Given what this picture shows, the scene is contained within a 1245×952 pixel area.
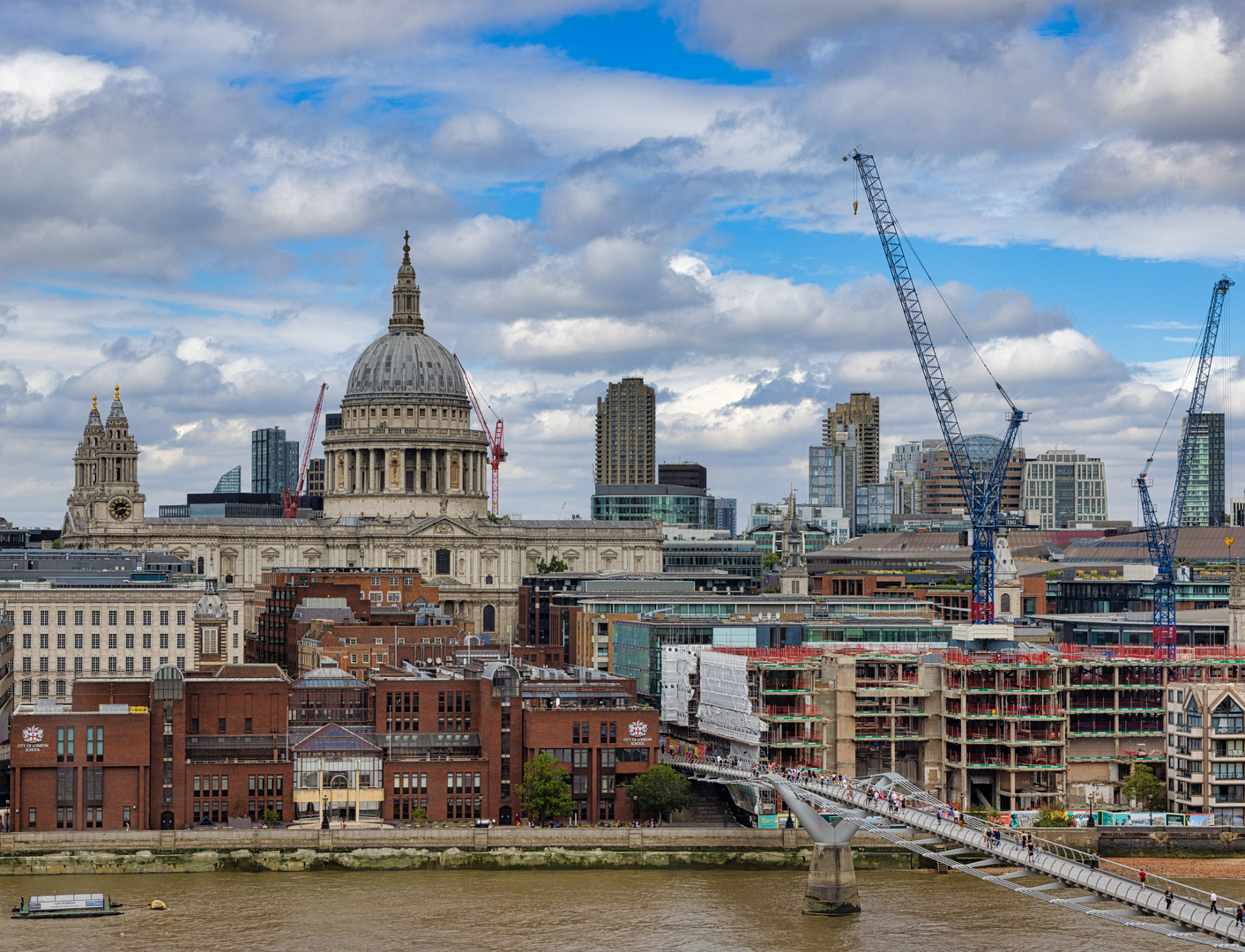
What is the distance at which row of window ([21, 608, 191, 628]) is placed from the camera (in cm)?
12556

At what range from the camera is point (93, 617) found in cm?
12631

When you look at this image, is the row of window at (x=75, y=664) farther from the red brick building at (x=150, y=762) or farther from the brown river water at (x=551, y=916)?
the brown river water at (x=551, y=916)

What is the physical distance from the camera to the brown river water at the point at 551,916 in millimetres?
76875

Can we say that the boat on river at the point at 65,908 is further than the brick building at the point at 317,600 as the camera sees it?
No

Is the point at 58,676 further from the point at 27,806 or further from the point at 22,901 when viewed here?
the point at 22,901

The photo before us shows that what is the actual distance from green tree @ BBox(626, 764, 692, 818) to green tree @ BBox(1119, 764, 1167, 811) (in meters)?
20.7

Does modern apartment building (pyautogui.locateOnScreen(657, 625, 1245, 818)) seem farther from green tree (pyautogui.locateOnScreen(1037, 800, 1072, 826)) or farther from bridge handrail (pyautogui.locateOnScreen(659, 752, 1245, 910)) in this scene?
green tree (pyautogui.locateOnScreen(1037, 800, 1072, 826))

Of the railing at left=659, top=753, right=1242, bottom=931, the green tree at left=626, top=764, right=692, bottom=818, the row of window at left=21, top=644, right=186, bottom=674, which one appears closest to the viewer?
the railing at left=659, top=753, right=1242, bottom=931

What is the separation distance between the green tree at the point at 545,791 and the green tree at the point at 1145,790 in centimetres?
2586

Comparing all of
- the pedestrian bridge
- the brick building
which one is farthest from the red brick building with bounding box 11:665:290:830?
the brick building

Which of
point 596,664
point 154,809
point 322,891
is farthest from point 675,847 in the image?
point 596,664

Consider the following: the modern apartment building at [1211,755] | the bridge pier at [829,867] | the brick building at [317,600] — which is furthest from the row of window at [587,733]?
the brick building at [317,600]

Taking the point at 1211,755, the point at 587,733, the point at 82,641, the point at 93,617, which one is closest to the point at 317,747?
the point at 587,733

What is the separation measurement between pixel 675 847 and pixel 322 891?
15884mm
